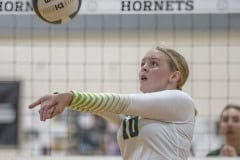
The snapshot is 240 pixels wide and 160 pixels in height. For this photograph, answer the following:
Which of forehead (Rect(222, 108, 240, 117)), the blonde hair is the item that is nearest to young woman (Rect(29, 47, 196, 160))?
the blonde hair

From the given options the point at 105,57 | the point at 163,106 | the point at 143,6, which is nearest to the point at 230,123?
the point at 143,6

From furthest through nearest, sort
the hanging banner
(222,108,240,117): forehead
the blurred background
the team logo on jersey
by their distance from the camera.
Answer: the blurred background, (222,108,240,117): forehead, the hanging banner, the team logo on jersey

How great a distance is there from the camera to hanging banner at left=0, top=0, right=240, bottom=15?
292 centimetres

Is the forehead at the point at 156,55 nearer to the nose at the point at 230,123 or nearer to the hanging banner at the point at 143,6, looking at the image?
the hanging banner at the point at 143,6

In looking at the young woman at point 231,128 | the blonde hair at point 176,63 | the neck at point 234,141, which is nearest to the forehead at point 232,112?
the young woman at point 231,128

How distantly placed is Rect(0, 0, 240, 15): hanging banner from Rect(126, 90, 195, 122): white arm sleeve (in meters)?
0.95

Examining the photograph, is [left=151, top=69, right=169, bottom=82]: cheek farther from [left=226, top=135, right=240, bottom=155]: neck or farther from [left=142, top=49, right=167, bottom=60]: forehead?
[left=226, top=135, right=240, bottom=155]: neck

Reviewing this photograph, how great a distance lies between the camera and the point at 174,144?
6.73 ft

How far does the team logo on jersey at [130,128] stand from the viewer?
207 cm

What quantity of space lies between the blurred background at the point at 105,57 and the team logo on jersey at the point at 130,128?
5.56ft

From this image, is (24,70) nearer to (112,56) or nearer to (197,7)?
(112,56)

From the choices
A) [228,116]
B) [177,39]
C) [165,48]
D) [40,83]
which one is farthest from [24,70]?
[165,48]

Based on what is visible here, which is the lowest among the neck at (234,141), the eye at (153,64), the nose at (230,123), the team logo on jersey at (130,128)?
the neck at (234,141)

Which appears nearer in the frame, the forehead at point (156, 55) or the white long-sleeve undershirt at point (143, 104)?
the white long-sleeve undershirt at point (143, 104)
